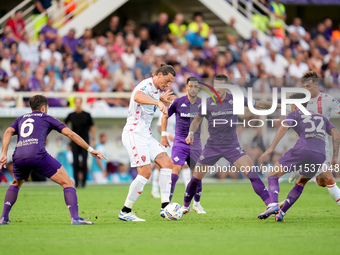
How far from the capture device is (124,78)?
23250 millimetres

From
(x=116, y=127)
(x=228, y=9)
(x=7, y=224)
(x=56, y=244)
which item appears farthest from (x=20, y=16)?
(x=56, y=244)

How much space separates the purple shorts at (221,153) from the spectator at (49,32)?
495 inches

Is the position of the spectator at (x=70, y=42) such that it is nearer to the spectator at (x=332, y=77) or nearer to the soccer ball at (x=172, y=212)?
the spectator at (x=332, y=77)

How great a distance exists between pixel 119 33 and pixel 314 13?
510 inches

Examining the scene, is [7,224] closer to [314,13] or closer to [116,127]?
[116,127]

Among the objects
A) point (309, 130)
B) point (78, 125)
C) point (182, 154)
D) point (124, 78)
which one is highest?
point (124, 78)

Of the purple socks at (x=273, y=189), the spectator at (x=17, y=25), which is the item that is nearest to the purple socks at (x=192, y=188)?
the purple socks at (x=273, y=189)

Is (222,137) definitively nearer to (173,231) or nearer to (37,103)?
(173,231)

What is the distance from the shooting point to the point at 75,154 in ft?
66.8

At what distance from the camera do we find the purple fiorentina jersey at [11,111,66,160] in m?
10.2

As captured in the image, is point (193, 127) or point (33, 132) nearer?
point (33, 132)

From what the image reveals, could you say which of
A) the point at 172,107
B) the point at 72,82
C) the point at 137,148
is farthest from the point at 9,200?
the point at 72,82

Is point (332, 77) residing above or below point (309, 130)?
above

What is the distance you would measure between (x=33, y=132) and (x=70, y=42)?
44.5ft
